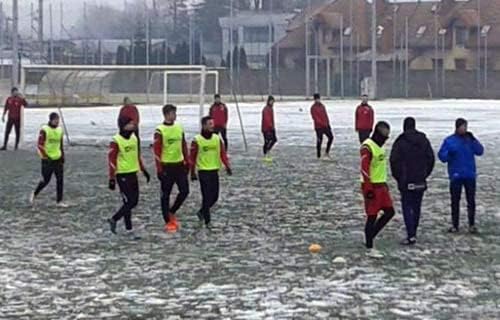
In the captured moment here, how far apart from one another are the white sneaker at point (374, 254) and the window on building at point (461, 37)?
7954 centimetres

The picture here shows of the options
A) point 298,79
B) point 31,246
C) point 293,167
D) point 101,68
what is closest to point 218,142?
point 31,246

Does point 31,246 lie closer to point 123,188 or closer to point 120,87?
point 123,188

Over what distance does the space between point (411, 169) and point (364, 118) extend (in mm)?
12206

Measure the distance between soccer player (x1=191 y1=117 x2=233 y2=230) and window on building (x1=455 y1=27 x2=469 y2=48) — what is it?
77745mm

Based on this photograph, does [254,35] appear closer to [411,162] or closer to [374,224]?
[411,162]

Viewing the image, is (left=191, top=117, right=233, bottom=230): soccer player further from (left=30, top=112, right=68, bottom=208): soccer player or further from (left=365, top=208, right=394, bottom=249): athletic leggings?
(left=30, top=112, right=68, bottom=208): soccer player

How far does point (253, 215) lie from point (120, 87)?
46314 mm

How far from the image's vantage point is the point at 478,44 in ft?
282

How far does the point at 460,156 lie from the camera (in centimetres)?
1433

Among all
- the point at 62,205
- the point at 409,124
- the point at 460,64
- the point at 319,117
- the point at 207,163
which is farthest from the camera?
the point at 460,64

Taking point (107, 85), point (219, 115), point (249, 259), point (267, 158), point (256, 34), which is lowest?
point (249, 259)

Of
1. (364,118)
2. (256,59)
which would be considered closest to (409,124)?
(364,118)

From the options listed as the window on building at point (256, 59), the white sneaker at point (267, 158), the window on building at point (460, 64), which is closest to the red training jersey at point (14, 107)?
the white sneaker at point (267, 158)

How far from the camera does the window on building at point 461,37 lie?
90375mm
